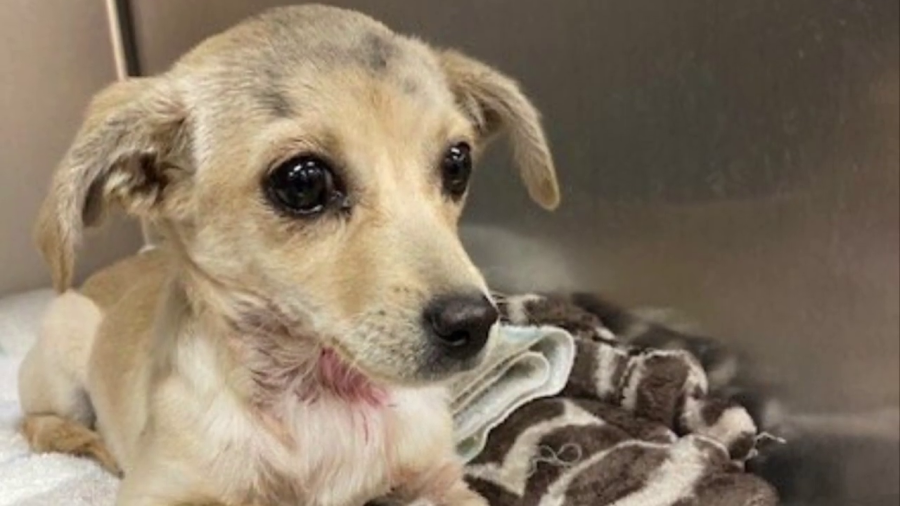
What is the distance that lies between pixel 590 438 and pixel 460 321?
0.71m

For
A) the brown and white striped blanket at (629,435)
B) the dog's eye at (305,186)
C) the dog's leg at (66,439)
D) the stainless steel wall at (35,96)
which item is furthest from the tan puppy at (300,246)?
the stainless steel wall at (35,96)

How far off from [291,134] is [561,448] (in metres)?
0.76

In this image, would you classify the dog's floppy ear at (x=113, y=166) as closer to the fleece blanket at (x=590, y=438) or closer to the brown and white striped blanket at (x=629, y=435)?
the fleece blanket at (x=590, y=438)

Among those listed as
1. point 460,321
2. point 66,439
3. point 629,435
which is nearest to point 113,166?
point 460,321

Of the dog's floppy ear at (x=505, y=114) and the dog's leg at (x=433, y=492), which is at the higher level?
the dog's floppy ear at (x=505, y=114)

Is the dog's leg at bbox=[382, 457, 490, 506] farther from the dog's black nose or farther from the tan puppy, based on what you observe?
the dog's black nose

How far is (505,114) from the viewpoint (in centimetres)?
184

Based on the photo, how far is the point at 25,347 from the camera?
2.72m

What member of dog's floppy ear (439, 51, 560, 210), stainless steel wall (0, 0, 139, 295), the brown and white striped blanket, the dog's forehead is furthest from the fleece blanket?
stainless steel wall (0, 0, 139, 295)

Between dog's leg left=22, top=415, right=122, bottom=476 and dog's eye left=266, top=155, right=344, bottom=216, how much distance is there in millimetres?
783

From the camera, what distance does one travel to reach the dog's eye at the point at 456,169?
1.58 metres

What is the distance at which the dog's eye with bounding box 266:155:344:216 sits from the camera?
4.87ft

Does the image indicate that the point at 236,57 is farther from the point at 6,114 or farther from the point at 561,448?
the point at 6,114

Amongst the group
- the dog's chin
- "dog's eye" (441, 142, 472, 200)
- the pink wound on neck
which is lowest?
the pink wound on neck
